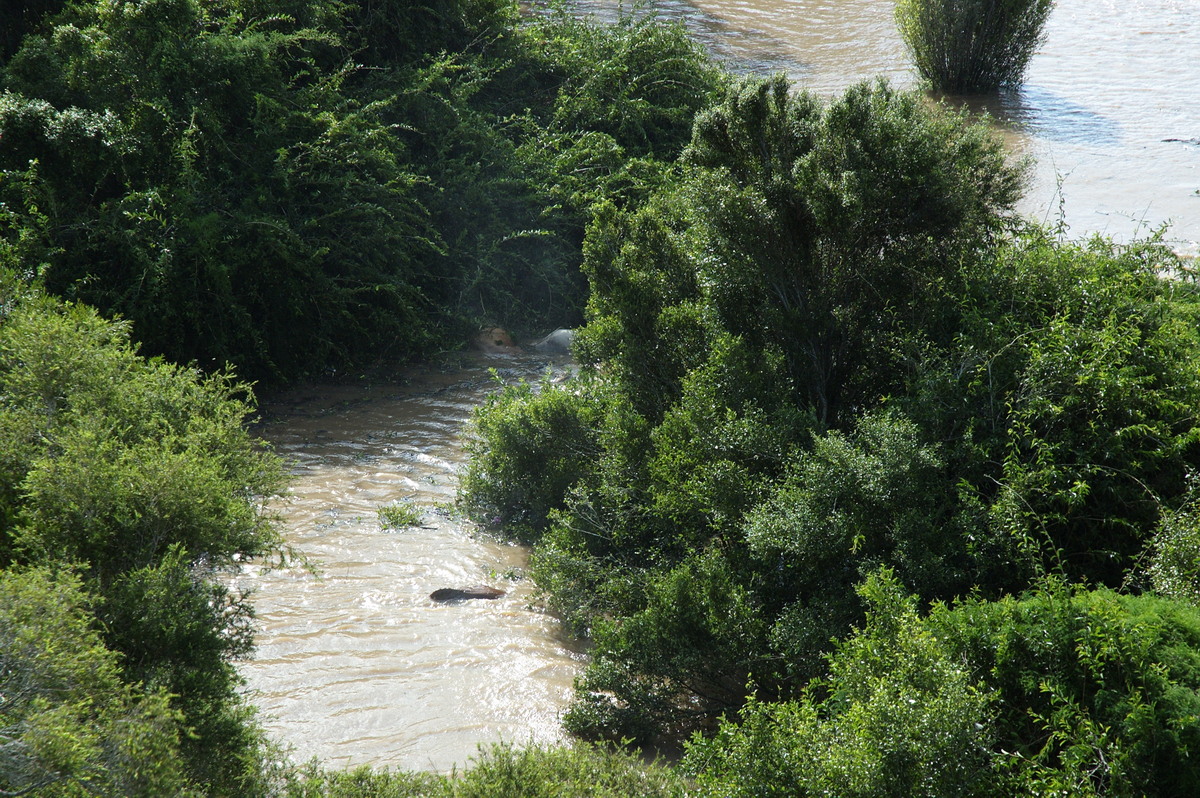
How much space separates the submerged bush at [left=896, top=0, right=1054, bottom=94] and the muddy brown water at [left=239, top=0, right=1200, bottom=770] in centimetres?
50

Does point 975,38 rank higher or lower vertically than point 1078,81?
higher

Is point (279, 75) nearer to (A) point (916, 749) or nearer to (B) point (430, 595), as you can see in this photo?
(B) point (430, 595)

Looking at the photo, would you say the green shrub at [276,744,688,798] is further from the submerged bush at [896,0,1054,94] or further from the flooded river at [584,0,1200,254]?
the submerged bush at [896,0,1054,94]

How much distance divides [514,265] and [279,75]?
3604 mm

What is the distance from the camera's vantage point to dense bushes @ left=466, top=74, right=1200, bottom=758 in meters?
4.47

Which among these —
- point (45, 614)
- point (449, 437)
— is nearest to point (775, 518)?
point (45, 614)

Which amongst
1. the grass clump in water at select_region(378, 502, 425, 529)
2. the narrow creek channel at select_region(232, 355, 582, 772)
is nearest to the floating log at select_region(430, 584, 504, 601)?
the narrow creek channel at select_region(232, 355, 582, 772)

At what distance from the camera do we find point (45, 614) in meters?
3.40

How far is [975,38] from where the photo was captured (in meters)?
13.2

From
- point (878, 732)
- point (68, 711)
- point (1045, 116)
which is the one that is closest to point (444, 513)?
point (68, 711)

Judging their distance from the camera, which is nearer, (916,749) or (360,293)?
(916,749)

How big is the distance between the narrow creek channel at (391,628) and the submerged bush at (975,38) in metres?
9.79

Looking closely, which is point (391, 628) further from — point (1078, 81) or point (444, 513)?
point (1078, 81)

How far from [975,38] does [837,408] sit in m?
10.0
